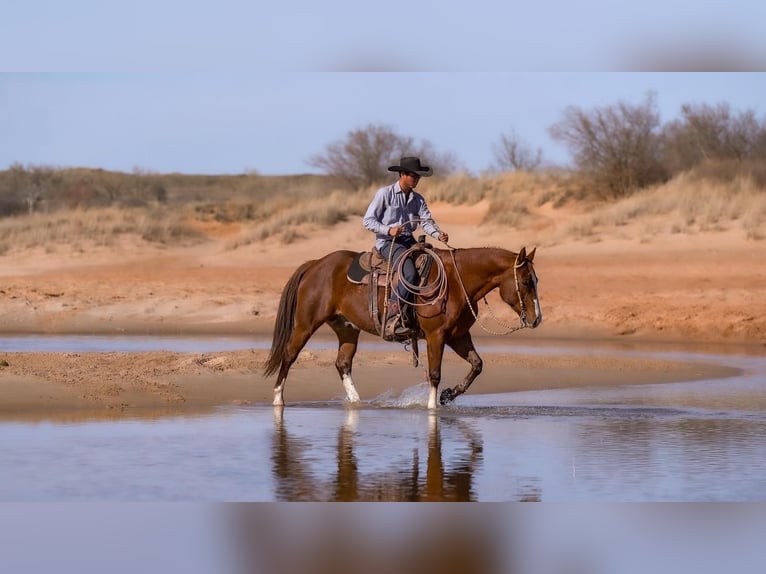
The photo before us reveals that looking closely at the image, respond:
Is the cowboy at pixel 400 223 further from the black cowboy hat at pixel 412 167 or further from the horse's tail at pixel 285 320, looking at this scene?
the horse's tail at pixel 285 320

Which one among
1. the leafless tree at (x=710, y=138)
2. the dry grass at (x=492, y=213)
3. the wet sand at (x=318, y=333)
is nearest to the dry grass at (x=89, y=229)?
the dry grass at (x=492, y=213)

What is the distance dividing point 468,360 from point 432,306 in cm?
72

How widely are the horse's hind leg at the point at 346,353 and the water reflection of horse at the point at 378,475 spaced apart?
2.04m

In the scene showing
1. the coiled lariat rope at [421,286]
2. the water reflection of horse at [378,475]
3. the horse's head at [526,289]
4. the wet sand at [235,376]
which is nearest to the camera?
the water reflection of horse at [378,475]

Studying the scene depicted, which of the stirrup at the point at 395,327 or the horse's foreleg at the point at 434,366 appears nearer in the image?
the horse's foreleg at the point at 434,366

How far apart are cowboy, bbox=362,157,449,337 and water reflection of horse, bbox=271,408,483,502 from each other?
1.95 metres

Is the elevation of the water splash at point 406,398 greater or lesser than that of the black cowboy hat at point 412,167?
lesser

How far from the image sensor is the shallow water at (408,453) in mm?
10258

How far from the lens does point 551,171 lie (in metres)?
37.5

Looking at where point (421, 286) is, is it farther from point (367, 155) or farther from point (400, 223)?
point (367, 155)

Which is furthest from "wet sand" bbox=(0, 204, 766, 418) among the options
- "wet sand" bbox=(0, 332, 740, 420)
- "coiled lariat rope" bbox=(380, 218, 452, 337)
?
"coiled lariat rope" bbox=(380, 218, 452, 337)

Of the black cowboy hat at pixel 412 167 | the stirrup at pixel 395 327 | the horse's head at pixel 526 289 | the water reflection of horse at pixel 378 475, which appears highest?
the black cowboy hat at pixel 412 167

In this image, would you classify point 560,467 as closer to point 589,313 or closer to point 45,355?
point 45,355

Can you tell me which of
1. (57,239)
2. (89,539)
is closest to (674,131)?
(57,239)
